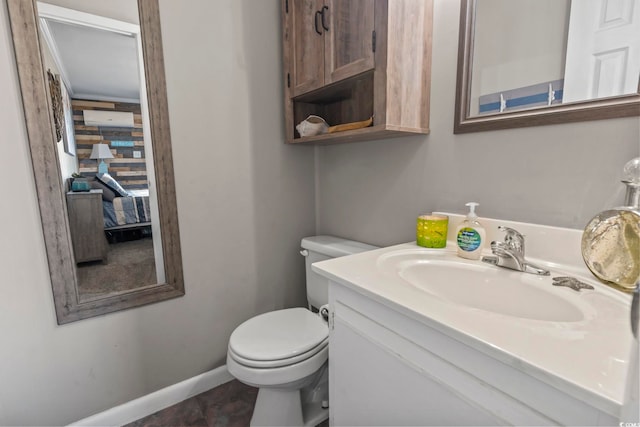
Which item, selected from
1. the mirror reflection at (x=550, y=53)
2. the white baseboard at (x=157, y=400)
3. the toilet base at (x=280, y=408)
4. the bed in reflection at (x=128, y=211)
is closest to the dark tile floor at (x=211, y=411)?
the white baseboard at (x=157, y=400)

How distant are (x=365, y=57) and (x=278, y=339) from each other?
3.55ft

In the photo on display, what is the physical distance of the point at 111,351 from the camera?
1229 mm

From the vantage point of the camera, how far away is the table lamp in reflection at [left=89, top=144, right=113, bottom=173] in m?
1.17

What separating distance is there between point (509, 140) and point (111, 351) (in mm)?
1675

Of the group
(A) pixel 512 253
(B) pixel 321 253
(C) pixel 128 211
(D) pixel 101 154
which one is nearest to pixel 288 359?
(B) pixel 321 253

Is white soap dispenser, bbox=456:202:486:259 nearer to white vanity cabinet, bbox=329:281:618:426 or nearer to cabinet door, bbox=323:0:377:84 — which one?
white vanity cabinet, bbox=329:281:618:426

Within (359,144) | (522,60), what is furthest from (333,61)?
(522,60)

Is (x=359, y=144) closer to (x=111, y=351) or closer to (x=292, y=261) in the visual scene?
(x=292, y=261)

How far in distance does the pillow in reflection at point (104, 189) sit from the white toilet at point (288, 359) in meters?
0.75

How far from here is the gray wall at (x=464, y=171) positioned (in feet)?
2.52

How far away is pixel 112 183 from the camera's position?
1215mm

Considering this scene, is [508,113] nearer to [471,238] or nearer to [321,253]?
[471,238]

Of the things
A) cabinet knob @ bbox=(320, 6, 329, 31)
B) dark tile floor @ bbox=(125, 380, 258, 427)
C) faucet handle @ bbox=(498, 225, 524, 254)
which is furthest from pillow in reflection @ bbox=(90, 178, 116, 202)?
faucet handle @ bbox=(498, 225, 524, 254)

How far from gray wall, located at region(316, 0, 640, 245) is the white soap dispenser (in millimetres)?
105
